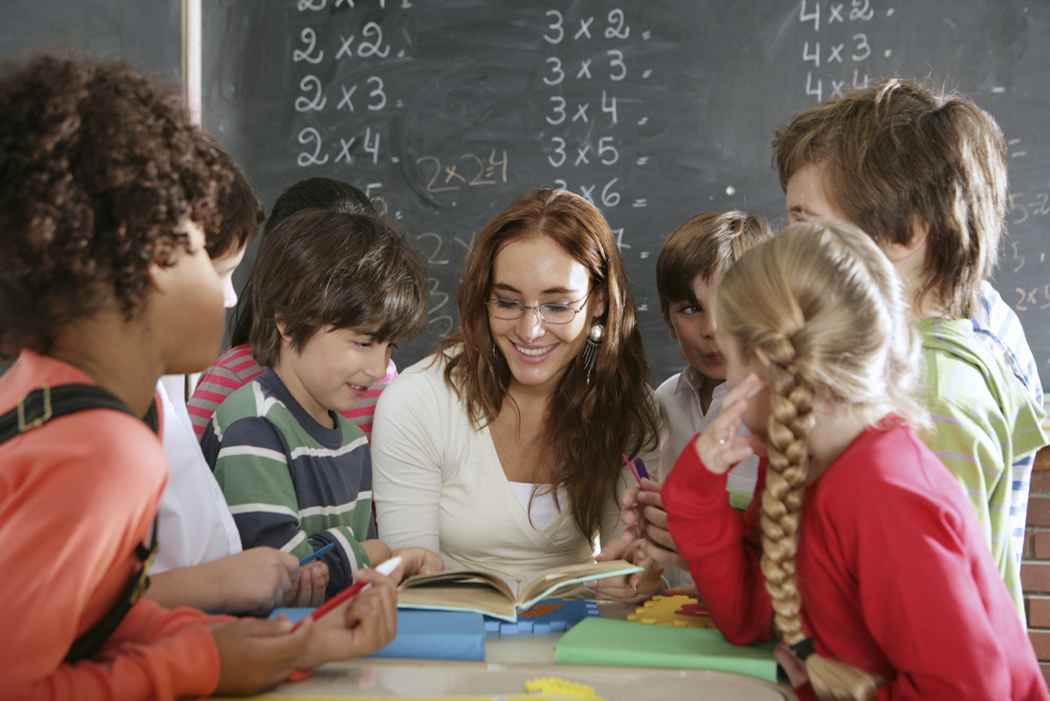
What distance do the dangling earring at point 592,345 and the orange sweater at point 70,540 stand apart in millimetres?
1206

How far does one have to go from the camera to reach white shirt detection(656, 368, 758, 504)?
216 centimetres

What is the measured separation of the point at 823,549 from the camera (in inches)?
44.1

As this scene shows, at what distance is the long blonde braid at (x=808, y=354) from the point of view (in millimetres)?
1106

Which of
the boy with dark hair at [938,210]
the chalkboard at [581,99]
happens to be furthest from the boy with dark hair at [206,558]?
the chalkboard at [581,99]

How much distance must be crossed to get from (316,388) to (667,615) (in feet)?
2.56

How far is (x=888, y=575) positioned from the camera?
1025 mm

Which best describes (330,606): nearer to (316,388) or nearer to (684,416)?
(316,388)

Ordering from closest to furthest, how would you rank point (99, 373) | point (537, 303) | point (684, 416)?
1. point (99, 373)
2. point (537, 303)
3. point (684, 416)

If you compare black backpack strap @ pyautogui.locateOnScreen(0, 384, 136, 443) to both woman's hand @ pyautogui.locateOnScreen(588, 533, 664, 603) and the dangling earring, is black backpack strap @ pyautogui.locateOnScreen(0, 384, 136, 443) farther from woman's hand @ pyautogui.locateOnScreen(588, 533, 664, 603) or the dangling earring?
the dangling earring

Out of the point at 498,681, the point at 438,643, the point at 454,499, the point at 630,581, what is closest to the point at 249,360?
the point at 454,499

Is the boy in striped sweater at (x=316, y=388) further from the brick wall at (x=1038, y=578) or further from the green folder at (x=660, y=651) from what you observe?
the brick wall at (x=1038, y=578)

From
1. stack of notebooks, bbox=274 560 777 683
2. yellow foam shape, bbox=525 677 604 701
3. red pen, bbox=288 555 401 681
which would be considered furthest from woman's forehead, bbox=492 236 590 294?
yellow foam shape, bbox=525 677 604 701

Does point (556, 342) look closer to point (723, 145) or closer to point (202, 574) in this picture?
point (202, 574)

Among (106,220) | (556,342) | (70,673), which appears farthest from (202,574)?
(556,342)
